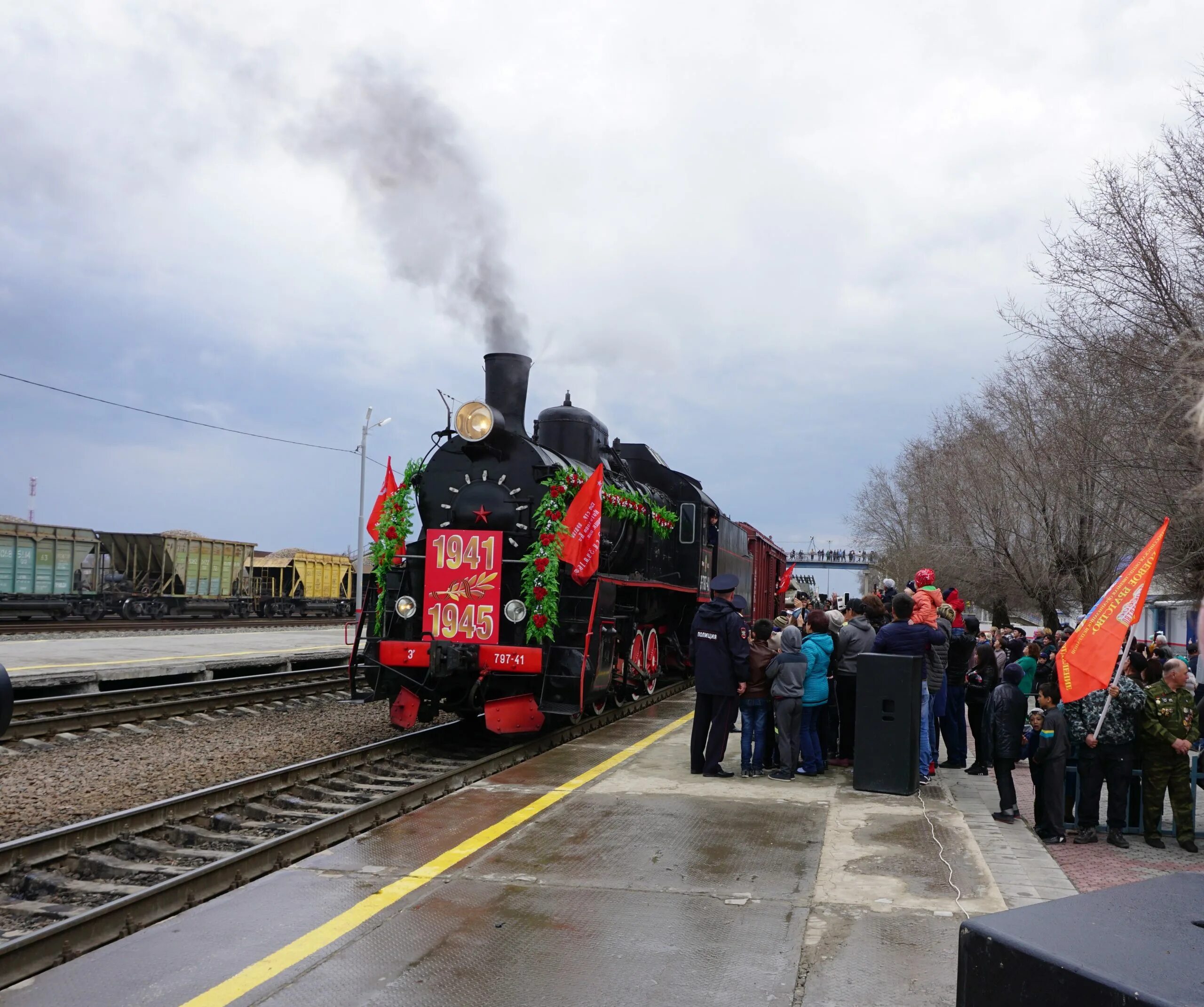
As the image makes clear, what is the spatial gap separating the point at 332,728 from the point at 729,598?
5.42 m

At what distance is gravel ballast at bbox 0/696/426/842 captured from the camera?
24.3 ft

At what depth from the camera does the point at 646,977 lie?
4.00 m

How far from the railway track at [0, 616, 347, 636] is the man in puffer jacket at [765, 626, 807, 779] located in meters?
18.8

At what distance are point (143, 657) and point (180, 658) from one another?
26.9 inches

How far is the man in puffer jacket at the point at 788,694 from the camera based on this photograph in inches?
329

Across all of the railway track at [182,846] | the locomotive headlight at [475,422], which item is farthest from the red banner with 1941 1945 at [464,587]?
the railway track at [182,846]

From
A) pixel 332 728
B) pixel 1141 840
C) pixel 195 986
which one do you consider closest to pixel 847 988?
pixel 195 986

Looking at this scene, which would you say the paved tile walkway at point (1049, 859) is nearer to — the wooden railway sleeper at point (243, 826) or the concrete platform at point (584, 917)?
the concrete platform at point (584, 917)

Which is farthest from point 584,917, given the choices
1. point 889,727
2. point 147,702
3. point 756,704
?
point 147,702

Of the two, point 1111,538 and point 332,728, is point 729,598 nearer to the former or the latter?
point 332,728

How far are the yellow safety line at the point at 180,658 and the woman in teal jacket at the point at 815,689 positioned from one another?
883cm

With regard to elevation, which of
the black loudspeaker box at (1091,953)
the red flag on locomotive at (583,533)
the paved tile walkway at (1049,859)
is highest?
the red flag on locomotive at (583,533)

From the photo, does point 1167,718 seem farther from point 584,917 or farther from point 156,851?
point 156,851

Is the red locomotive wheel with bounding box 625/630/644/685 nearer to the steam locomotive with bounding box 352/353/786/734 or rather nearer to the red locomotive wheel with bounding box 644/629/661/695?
the red locomotive wheel with bounding box 644/629/661/695
